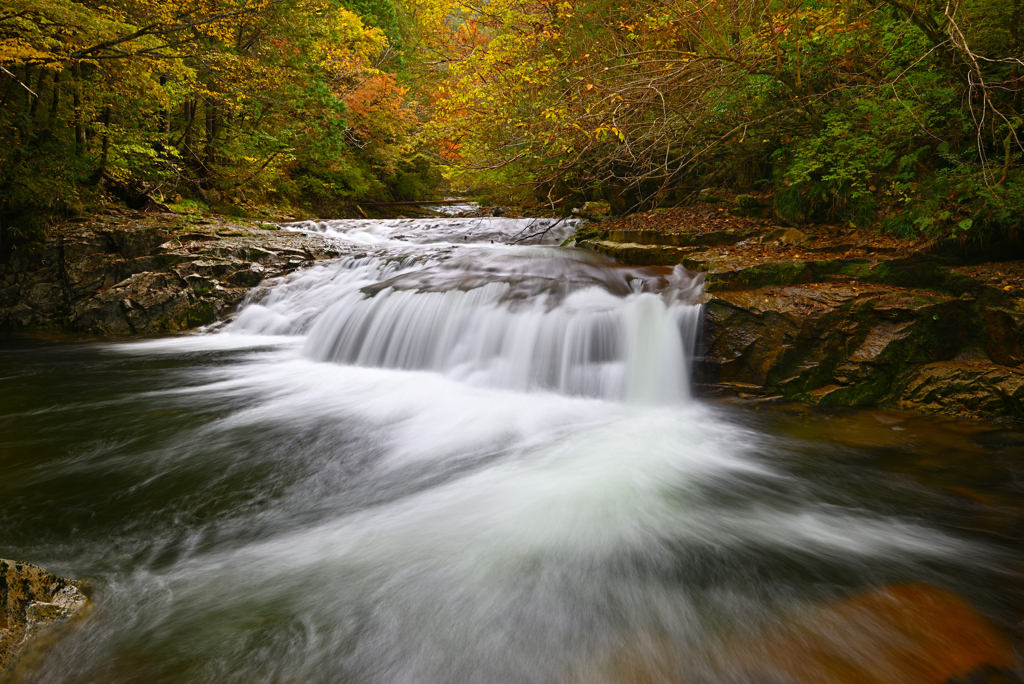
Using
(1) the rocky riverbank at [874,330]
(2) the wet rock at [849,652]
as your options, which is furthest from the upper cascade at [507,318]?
(2) the wet rock at [849,652]

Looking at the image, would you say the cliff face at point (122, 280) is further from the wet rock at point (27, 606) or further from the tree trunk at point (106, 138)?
the wet rock at point (27, 606)

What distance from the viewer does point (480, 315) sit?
22.0 feet

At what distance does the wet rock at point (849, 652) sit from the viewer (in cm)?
175

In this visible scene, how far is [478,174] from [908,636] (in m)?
11.1

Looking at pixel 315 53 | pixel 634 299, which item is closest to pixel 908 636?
pixel 634 299

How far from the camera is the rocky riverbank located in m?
4.40

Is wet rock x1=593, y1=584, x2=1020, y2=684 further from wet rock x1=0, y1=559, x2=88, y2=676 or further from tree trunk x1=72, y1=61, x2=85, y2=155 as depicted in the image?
tree trunk x1=72, y1=61, x2=85, y2=155

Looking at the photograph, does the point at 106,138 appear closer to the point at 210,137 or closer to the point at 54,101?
the point at 54,101

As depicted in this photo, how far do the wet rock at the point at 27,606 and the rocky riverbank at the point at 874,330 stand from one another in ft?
16.4

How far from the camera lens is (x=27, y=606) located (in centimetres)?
178

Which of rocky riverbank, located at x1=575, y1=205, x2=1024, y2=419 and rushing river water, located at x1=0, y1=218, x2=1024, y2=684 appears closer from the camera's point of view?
rushing river water, located at x1=0, y1=218, x2=1024, y2=684

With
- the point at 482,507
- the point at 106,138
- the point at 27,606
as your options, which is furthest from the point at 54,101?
the point at 482,507

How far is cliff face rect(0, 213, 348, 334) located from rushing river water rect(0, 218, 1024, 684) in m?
2.31

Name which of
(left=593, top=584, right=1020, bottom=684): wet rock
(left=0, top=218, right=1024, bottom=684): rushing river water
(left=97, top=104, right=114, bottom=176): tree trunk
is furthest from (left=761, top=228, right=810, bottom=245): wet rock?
(left=97, top=104, right=114, bottom=176): tree trunk
